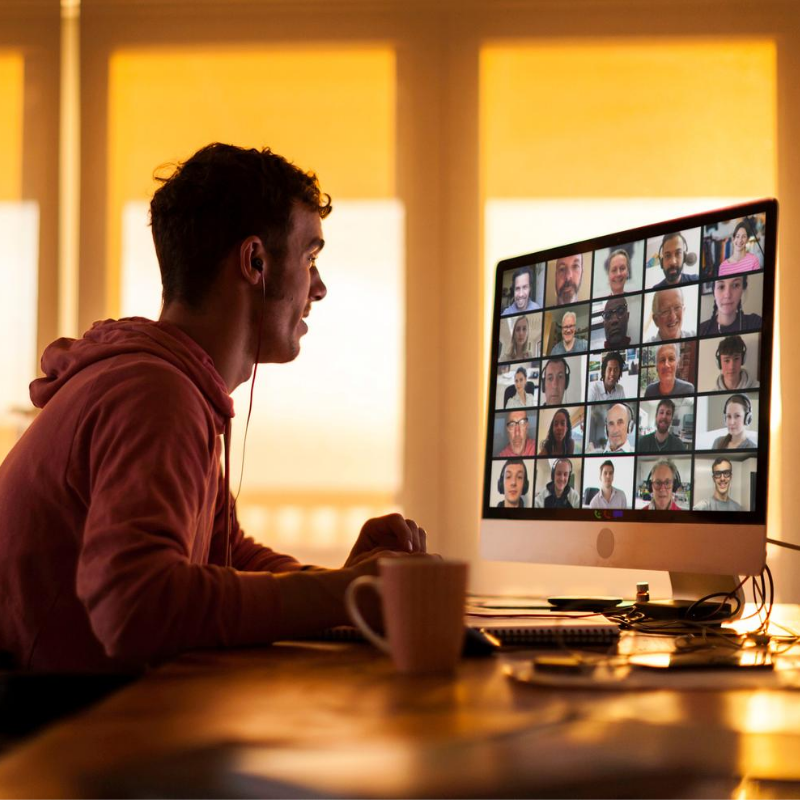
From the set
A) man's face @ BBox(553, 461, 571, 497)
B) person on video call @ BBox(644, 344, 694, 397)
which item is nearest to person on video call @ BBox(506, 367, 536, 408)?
man's face @ BBox(553, 461, 571, 497)

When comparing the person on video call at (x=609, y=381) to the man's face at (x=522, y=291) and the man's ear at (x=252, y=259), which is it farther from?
the man's ear at (x=252, y=259)

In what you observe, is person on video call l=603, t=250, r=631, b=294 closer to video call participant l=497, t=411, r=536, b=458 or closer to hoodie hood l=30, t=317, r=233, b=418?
video call participant l=497, t=411, r=536, b=458

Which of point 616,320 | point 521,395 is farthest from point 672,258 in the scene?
point 521,395

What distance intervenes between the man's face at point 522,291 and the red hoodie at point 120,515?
512 mm

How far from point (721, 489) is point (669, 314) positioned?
0.24 metres

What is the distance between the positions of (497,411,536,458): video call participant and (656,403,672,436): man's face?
0.23 meters

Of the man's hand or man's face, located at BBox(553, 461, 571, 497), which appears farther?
man's face, located at BBox(553, 461, 571, 497)

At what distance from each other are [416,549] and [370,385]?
2.00 m

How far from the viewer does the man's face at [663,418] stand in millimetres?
1266

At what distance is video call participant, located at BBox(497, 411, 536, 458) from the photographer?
1.48m

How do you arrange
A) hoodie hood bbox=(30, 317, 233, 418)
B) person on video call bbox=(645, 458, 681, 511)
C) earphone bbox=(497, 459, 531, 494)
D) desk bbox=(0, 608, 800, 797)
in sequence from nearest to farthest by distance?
desk bbox=(0, 608, 800, 797)
hoodie hood bbox=(30, 317, 233, 418)
person on video call bbox=(645, 458, 681, 511)
earphone bbox=(497, 459, 531, 494)

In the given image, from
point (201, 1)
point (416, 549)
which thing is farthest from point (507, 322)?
point (201, 1)

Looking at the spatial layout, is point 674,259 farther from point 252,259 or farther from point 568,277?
point 252,259

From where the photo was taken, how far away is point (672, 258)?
1.31m
